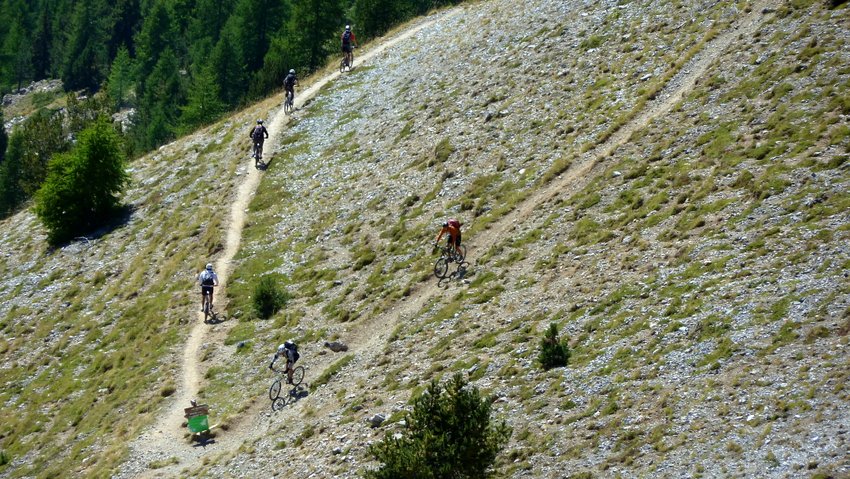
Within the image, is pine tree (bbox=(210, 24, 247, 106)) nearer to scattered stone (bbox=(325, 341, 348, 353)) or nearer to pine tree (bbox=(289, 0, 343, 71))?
pine tree (bbox=(289, 0, 343, 71))

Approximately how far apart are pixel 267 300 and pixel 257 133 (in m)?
17.3

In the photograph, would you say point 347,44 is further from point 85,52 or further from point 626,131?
point 85,52

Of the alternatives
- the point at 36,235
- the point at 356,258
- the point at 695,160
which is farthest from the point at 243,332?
the point at 36,235

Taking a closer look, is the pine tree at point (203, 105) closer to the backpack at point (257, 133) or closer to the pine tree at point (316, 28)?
the pine tree at point (316, 28)

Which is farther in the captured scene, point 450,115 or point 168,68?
point 168,68

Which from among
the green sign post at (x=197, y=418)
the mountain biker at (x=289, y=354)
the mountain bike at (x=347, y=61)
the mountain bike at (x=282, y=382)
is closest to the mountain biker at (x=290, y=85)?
the mountain bike at (x=347, y=61)

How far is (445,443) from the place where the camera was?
20.0m

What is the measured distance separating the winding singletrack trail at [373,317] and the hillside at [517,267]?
A: 0.14m

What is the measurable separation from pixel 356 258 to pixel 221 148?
21668 mm

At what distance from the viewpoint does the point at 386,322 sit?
1410 inches

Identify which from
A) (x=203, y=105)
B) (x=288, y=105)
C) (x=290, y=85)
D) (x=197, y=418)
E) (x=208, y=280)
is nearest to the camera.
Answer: (x=197, y=418)

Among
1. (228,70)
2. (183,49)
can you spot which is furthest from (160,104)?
(183,49)

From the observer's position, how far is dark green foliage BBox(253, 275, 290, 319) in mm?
40062

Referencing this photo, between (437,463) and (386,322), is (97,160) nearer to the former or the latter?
(386,322)
